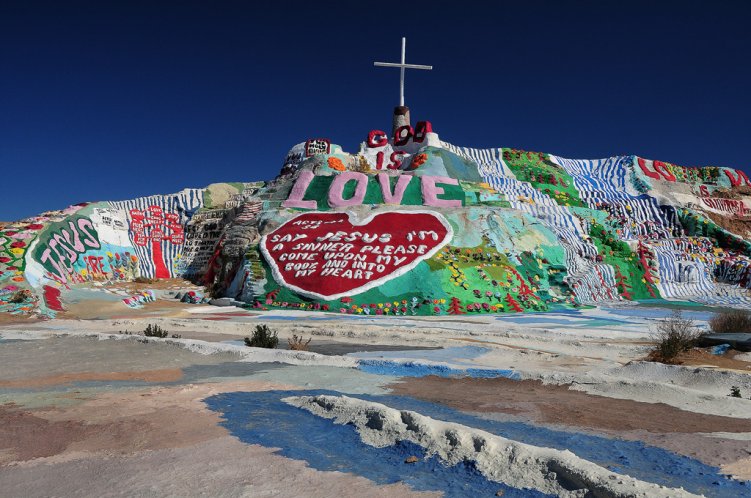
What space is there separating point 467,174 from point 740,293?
49.3 feet

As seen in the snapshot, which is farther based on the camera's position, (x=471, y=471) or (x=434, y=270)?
(x=434, y=270)

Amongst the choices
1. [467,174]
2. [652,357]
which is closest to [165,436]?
[652,357]

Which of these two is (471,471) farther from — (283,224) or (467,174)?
(467,174)

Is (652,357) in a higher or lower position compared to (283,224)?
lower

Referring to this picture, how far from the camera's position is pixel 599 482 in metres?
3.49

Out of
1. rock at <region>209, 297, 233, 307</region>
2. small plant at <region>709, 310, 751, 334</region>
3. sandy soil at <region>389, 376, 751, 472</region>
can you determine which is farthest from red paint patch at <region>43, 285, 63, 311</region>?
small plant at <region>709, 310, 751, 334</region>

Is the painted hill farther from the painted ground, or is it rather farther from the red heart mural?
the painted ground

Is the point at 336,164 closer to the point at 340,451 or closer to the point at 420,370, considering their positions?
the point at 420,370

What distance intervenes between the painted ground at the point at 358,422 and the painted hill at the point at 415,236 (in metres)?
9.32

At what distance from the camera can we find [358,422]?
5195 millimetres

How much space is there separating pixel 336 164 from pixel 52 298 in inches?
614

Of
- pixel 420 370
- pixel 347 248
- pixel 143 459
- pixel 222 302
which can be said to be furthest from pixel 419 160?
pixel 143 459

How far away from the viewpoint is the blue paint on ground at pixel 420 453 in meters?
3.83

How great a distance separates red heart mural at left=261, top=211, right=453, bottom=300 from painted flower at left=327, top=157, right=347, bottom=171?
594 centimetres
